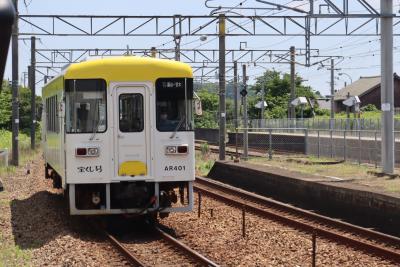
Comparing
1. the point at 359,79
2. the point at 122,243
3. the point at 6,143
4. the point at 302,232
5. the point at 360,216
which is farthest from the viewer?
the point at 359,79

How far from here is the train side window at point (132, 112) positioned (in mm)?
11398

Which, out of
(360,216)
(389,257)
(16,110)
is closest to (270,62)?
(16,110)

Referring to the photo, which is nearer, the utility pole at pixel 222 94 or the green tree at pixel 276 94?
the utility pole at pixel 222 94

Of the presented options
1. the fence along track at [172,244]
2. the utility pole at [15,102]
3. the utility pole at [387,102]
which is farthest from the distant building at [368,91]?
the fence along track at [172,244]

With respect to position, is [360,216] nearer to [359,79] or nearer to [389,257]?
[389,257]

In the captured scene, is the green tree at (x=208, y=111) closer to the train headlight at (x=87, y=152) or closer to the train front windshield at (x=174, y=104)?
the train front windshield at (x=174, y=104)

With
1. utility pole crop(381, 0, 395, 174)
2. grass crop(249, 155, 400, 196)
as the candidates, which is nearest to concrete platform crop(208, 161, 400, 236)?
grass crop(249, 155, 400, 196)

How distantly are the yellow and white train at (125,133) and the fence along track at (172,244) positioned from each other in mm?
518

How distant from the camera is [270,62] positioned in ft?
140

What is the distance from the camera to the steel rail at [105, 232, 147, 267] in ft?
29.5

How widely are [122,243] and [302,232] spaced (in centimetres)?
327

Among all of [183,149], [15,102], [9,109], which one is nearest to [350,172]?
[183,149]

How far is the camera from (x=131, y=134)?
1136 centimetres

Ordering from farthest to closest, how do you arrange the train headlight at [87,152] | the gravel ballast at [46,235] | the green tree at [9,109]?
the green tree at [9,109] → the train headlight at [87,152] → the gravel ballast at [46,235]
